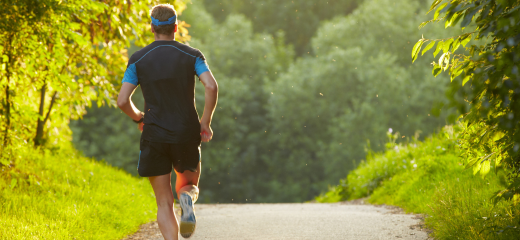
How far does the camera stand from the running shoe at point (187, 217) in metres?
3.40

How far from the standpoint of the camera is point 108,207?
5.85m

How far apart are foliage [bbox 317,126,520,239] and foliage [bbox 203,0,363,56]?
2804 cm

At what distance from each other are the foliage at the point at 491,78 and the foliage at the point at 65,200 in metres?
3.46

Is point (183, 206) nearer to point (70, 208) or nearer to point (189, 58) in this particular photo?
point (189, 58)

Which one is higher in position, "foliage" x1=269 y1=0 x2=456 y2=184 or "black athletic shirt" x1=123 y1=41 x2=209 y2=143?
"foliage" x1=269 y1=0 x2=456 y2=184

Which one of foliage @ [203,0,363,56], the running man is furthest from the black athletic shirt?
foliage @ [203,0,363,56]

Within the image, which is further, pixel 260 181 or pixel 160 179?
pixel 260 181

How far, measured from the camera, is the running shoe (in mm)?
3402

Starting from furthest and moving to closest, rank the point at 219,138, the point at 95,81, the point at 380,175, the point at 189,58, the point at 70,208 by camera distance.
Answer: the point at 219,138 < the point at 380,175 < the point at 95,81 < the point at 70,208 < the point at 189,58

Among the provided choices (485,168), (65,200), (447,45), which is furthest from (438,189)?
(65,200)

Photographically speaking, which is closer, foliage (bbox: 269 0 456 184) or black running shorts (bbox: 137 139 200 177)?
black running shorts (bbox: 137 139 200 177)

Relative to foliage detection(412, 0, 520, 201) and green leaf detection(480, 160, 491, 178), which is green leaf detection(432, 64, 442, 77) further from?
green leaf detection(480, 160, 491, 178)

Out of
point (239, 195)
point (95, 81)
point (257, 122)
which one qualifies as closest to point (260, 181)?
point (239, 195)

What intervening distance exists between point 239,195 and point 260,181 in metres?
1.52
